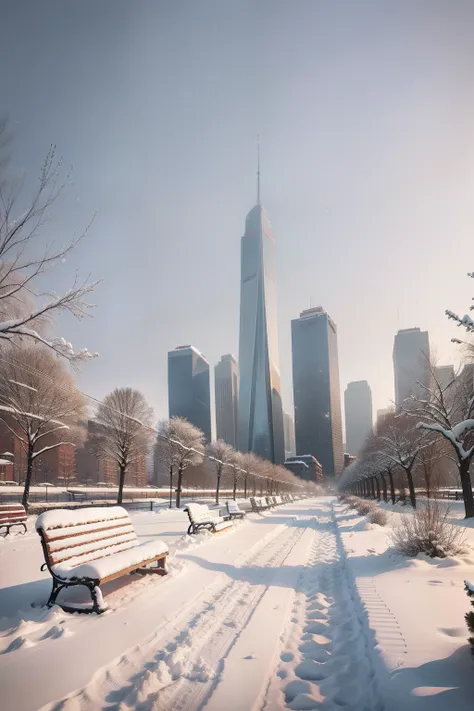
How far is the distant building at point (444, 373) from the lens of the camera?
72.7 ft

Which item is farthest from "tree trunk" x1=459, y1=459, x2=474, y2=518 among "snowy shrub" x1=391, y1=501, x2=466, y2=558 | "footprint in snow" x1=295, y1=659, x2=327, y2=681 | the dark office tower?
the dark office tower

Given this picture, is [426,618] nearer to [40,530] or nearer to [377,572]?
[377,572]

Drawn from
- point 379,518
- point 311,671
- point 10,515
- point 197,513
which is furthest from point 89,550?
point 379,518

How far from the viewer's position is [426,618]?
15.5ft

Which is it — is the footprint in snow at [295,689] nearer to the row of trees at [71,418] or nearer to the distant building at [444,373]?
the row of trees at [71,418]

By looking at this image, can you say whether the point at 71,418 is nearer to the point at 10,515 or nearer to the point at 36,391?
the point at 36,391

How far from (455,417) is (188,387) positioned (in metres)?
157

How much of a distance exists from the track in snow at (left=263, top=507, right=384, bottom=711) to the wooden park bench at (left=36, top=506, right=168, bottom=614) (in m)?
2.49

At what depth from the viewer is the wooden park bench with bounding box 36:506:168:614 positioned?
17.0ft

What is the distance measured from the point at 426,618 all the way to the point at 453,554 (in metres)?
3.98

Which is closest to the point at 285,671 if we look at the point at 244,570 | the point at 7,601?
the point at 7,601

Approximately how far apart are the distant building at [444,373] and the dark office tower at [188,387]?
490 ft

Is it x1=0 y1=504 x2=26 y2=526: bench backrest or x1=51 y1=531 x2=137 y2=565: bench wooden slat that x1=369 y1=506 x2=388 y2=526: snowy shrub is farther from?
x1=0 y1=504 x2=26 y2=526: bench backrest

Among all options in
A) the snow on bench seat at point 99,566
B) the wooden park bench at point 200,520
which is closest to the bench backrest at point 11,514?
the wooden park bench at point 200,520
